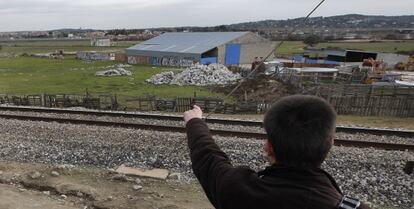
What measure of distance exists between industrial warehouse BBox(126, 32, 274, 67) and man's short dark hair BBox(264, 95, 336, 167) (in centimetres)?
5707

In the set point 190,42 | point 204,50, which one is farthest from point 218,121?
point 190,42

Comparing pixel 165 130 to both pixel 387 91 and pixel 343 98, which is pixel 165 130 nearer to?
pixel 343 98

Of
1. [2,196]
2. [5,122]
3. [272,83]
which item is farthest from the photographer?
[272,83]

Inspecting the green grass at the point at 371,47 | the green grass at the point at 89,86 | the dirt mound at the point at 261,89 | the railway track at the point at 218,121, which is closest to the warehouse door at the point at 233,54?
the green grass at the point at 89,86

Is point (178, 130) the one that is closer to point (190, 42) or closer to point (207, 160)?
point (207, 160)

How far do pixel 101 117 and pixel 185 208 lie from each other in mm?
10983

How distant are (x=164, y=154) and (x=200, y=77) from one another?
104ft

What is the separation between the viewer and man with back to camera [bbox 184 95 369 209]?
2.00 metres

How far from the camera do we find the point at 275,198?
205 centimetres

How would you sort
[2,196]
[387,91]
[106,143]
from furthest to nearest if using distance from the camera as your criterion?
[387,91]
[106,143]
[2,196]

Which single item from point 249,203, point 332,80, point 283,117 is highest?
point 283,117

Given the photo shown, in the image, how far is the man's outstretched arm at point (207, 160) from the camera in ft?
7.75

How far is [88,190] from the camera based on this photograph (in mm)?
8383

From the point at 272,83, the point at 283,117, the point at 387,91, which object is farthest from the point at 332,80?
the point at 283,117
